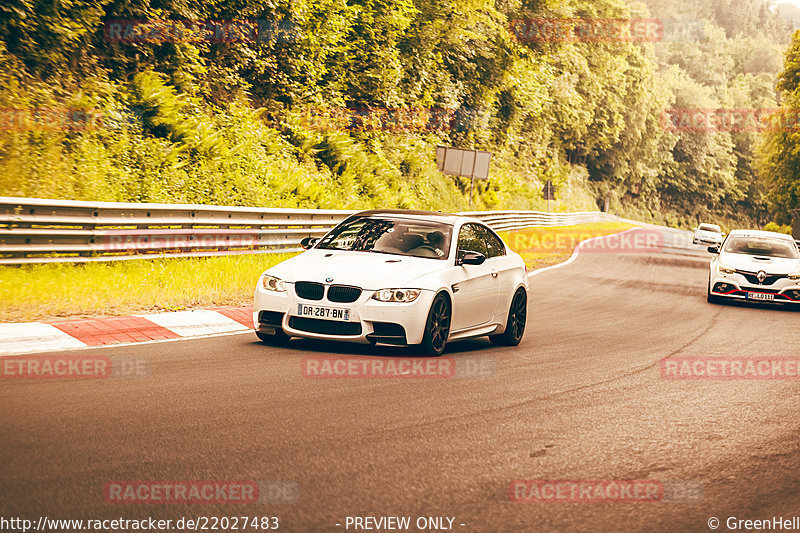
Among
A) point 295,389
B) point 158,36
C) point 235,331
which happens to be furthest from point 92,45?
point 295,389

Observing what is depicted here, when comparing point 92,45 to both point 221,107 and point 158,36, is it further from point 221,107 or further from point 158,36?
point 221,107

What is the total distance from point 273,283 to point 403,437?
381cm

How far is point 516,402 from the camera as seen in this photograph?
23.8ft

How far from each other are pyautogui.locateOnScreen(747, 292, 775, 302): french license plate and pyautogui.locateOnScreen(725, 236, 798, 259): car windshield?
1.52 metres

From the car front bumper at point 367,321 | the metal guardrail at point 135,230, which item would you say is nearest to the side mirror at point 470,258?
the car front bumper at point 367,321

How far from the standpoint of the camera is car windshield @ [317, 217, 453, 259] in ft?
32.8

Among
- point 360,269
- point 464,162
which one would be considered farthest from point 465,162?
point 360,269

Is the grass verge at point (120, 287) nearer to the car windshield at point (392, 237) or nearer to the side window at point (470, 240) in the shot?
the car windshield at point (392, 237)

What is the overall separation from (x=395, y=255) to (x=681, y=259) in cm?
2720

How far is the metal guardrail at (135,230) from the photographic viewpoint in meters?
11.1

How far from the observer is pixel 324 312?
8.95 m

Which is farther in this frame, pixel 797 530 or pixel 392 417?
pixel 392 417

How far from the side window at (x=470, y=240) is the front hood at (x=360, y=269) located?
24.6 inches

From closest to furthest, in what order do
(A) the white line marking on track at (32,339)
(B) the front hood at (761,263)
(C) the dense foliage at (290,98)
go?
1. (A) the white line marking on track at (32,339)
2. (C) the dense foliage at (290,98)
3. (B) the front hood at (761,263)
